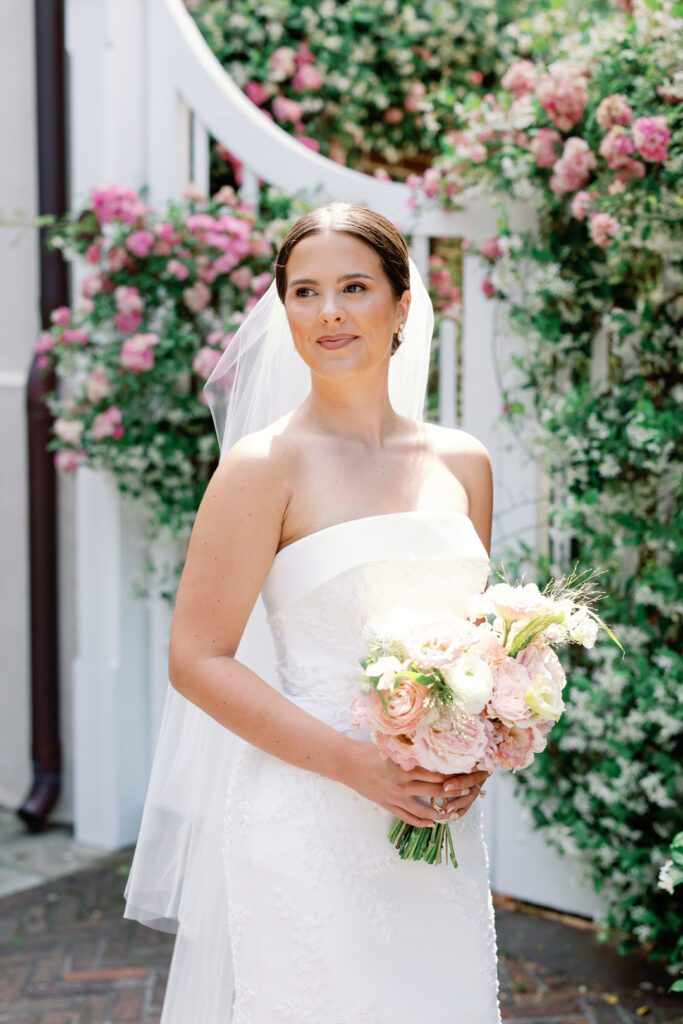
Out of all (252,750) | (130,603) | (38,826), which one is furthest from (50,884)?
(252,750)

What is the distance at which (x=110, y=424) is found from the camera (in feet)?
15.3

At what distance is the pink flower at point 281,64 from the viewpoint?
222 inches

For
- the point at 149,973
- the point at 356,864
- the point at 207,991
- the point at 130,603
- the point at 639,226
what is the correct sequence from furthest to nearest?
the point at 130,603
the point at 149,973
the point at 639,226
the point at 207,991
the point at 356,864

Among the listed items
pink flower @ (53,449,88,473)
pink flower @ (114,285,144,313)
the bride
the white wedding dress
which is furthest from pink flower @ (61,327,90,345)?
the white wedding dress

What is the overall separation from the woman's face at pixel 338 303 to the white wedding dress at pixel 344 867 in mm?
329

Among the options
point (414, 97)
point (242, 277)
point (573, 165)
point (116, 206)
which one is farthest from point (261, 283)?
point (414, 97)

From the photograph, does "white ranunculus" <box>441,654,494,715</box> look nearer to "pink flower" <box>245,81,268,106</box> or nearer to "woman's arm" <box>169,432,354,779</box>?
"woman's arm" <box>169,432,354,779</box>

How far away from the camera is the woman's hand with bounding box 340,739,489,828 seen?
211 centimetres

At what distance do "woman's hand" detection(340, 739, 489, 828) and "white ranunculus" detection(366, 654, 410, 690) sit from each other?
196mm

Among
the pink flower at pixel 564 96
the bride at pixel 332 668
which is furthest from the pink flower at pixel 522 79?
the bride at pixel 332 668

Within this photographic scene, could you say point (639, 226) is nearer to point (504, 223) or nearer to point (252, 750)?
point (504, 223)

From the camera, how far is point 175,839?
2.84 metres

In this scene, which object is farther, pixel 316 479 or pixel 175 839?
pixel 175 839

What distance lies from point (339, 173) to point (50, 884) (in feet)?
10.0
